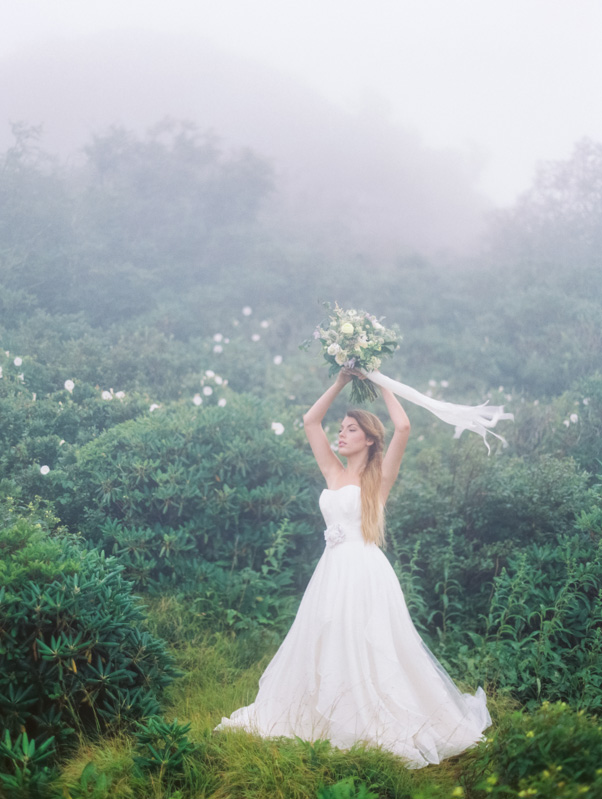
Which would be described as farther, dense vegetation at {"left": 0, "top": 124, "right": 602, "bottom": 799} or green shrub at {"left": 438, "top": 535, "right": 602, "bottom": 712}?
green shrub at {"left": 438, "top": 535, "right": 602, "bottom": 712}

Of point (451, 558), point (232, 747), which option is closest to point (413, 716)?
point (232, 747)

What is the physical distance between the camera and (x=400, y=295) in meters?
12.3

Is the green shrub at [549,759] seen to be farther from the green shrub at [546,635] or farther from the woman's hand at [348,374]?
the woman's hand at [348,374]

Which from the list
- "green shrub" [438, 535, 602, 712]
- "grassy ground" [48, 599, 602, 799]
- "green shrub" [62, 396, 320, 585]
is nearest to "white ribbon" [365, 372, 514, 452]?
"green shrub" [438, 535, 602, 712]

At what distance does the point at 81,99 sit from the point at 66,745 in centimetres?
962

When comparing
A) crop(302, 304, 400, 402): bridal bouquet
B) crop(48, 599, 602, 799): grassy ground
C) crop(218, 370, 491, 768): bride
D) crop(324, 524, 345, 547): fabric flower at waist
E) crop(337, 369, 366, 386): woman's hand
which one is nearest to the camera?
crop(48, 599, 602, 799): grassy ground

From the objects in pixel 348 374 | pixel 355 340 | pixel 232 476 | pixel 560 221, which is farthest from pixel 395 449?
pixel 560 221

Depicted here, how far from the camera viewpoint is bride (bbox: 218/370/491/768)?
3807 mm

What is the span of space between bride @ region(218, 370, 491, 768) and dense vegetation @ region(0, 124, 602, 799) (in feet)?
0.74

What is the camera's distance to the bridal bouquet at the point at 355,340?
439 centimetres

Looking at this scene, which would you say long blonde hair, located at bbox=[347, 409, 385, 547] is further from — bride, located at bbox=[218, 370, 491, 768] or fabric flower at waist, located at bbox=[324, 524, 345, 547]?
fabric flower at waist, located at bbox=[324, 524, 345, 547]

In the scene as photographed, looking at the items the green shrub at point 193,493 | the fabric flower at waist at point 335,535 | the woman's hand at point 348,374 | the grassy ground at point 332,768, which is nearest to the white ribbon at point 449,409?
the woman's hand at point 348,374

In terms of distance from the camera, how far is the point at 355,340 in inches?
174

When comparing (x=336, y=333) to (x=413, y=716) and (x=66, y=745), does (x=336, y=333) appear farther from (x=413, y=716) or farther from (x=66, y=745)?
(x=66, y=745)
